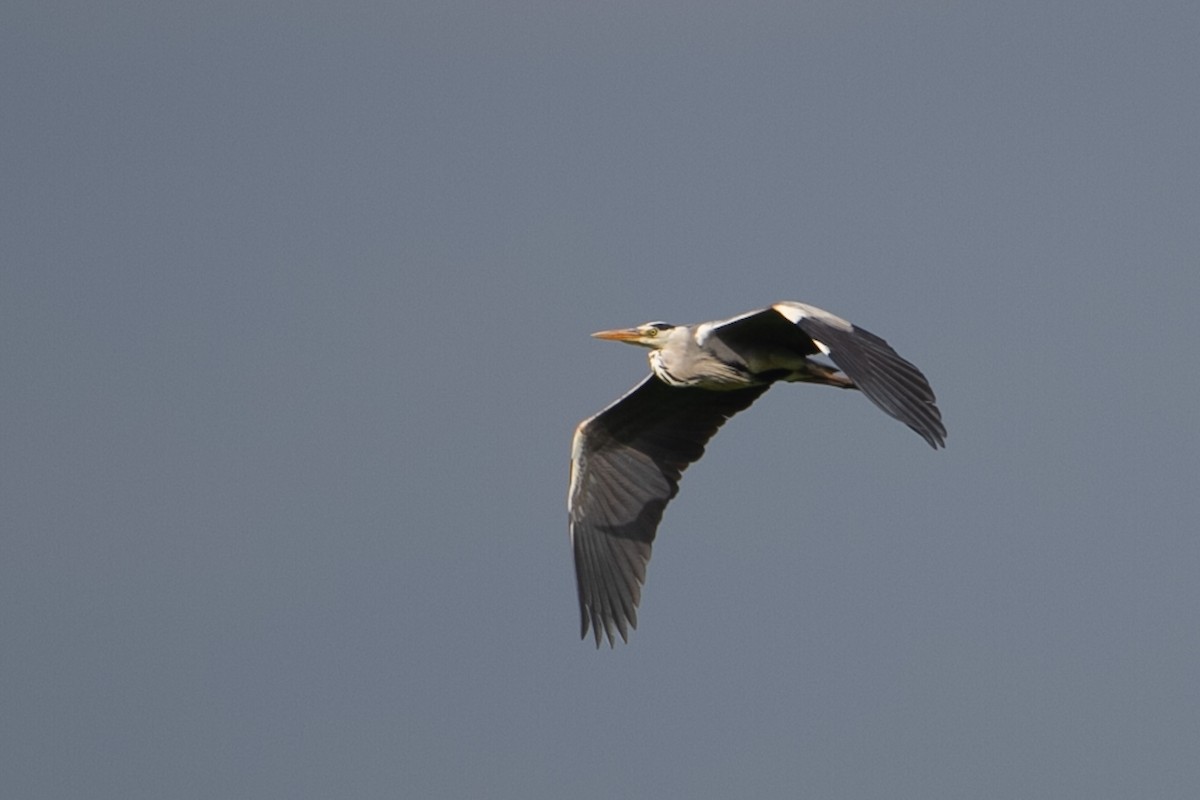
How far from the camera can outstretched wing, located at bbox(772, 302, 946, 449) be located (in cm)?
1091

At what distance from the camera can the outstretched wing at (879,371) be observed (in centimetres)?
1091

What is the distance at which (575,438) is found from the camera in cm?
1449

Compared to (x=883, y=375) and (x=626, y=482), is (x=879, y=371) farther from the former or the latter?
(x=626, y=482)

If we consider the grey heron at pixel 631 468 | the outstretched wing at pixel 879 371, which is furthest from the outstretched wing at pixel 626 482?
the outstretched wing at pixel 879 371

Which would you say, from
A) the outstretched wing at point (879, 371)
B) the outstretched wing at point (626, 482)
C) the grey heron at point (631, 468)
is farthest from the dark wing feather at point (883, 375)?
the outstretched wing at point (626, 482)

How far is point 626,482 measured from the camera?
Result: 1448cm

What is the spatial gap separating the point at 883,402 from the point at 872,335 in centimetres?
122

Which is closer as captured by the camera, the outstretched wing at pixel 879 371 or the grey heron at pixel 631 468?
the outstretched wing at pixel 879 371

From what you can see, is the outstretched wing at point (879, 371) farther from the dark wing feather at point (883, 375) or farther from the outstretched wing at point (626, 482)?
the outstretched wing at point (626, 482)

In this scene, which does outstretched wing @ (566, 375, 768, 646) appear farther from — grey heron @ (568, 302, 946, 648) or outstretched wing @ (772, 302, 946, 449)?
outstretched wing @ (772, 302, 946, 449)

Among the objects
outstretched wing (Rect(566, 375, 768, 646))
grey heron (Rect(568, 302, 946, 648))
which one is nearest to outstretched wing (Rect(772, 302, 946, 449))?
grey heron (Rect(568, 302, 946, 648))

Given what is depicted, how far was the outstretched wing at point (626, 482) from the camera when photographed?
14.4 m

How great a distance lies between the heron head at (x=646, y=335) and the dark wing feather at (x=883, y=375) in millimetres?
1930

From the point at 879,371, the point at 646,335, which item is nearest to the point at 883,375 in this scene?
the point at 879,371
